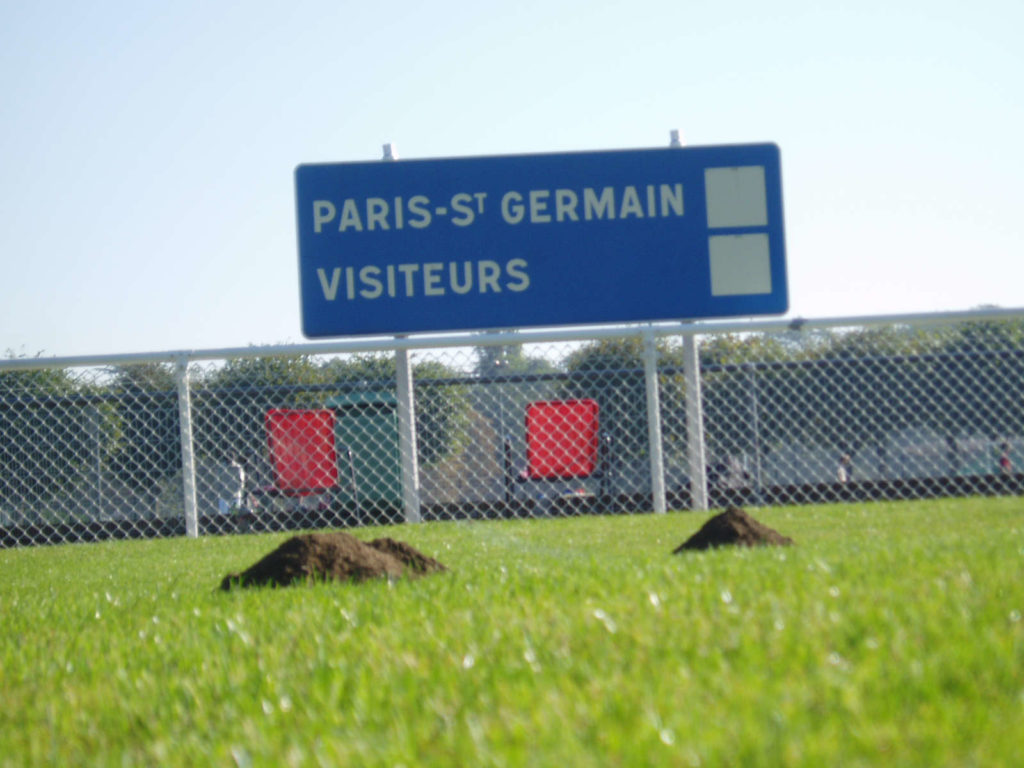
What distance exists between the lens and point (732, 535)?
3779 mm

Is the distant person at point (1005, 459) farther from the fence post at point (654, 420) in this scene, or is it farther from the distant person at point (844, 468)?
the fence post at point (654, 420)

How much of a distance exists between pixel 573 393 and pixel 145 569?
3396 mm

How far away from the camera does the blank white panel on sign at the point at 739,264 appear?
668cm

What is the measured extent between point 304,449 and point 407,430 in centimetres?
93

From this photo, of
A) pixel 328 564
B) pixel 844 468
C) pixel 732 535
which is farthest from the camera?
pixel 844 468

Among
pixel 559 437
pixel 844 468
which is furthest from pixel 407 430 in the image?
pixel 844 468

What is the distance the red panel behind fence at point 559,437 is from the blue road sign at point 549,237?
679mm

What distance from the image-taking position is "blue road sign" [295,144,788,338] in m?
6.66

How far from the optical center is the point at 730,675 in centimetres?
156

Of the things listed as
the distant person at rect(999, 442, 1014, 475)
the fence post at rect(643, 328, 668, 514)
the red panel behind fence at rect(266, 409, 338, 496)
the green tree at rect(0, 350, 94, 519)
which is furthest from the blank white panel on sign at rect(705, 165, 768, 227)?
the green tree at rect(0, 350, 94, 519)

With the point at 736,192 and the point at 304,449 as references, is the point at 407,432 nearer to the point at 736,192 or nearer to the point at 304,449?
the point at 304,449

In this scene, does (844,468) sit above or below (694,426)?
below

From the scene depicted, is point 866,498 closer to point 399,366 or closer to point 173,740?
point 399,366

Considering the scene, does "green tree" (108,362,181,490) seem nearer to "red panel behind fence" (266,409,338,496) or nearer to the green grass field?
"red panel behind fence" (266,409,338,496)
